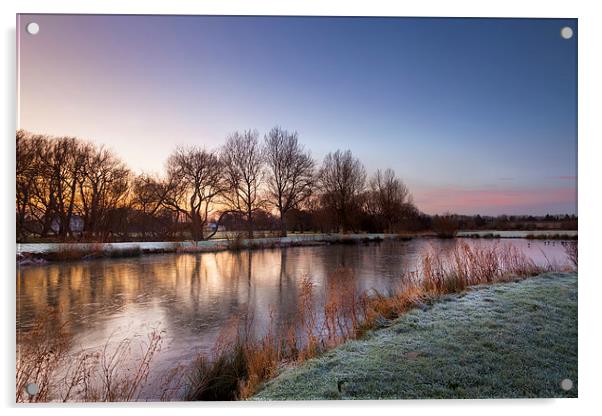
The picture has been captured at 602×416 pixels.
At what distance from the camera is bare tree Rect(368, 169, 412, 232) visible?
344cm

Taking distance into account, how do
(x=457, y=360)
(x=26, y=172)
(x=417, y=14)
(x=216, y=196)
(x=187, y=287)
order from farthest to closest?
(x=216, y=196)
(x=187, y=287)
(x=417, y=14)
(x=26, y=172)
(x=457, y=360)

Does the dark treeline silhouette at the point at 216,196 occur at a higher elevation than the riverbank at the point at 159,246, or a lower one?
higher

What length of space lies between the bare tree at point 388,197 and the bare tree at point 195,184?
1.50 m

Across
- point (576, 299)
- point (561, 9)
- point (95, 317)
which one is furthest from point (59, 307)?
point (561, 9)

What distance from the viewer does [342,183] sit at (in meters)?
3.52

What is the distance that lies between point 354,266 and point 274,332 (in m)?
1.00

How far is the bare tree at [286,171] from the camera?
3.37 m

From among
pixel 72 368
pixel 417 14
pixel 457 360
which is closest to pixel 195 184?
pixel 72 368

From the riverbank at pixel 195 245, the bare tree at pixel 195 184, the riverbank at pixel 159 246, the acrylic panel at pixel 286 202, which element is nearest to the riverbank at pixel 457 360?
the acrylic panel at pixel 286 202

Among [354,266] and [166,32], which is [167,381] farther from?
[166,32]

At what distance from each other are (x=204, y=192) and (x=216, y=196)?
0.12m

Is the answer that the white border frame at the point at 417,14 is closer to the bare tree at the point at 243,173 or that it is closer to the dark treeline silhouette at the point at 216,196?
the dark treeline silhouette at the point at 216,196

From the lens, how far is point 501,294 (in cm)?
358

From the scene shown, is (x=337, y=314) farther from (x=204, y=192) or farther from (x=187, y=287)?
(x=204, y=192)
